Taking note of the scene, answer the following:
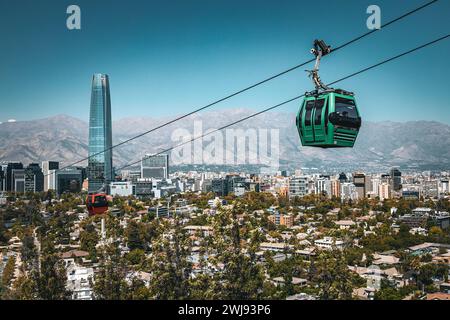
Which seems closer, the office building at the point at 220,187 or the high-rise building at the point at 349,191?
the high-rise building at the point at 349,191

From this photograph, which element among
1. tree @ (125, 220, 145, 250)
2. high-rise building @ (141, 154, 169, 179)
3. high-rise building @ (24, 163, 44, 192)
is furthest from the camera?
high-rise building @ (141, 154, 169, 179)

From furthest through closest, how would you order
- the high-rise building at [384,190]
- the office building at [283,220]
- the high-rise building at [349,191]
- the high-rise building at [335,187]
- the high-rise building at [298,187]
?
the high-rise building at [298,187] → the high-rise building at [335,187] → the high-rise building at [349,191] → the high-rise building at [384,190] → the office building at [283,220]

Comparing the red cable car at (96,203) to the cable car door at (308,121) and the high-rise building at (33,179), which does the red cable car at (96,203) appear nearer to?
the cable car door at (308,121)

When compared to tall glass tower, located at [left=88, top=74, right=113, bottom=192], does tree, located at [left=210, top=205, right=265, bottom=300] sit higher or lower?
lower

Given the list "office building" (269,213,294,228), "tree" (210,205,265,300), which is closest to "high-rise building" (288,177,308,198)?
"office building" (269,213,294,228)

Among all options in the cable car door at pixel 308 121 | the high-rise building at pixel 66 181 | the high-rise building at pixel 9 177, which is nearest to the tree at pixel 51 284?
the cable car door at pixel 308 121

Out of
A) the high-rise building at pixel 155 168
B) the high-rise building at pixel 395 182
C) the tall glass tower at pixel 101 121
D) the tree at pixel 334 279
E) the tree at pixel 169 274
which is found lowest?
the tree at pixel 334 279

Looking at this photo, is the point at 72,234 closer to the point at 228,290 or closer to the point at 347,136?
the point at 228,290

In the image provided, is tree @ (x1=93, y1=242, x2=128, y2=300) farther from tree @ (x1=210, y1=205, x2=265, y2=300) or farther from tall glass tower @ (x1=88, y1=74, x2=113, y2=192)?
tall glass tower @ (x1=88, y1=74, x2=113, y2=192)
